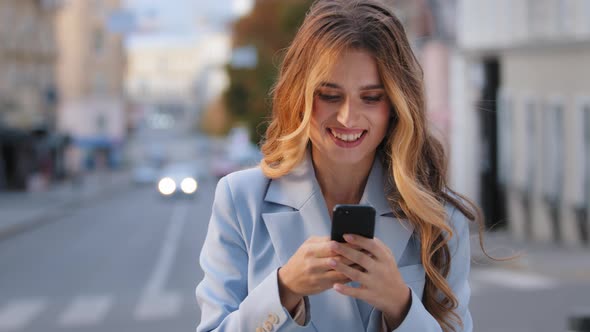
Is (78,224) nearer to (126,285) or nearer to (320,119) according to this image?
(126,285)

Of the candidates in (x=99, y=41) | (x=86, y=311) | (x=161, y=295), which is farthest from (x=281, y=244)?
(x=99, y=41)

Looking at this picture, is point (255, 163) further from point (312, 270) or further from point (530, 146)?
point (530, 146)

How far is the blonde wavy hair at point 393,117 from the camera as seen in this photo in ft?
8.55

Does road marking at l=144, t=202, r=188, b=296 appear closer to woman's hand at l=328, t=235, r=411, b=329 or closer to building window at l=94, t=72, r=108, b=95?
woman's hand at l=328, t=235, r=411, b=329

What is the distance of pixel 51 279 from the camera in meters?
22.7

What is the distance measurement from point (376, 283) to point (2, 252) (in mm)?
28818

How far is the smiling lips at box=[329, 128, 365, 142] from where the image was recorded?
104 inches

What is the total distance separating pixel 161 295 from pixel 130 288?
1.64 metres

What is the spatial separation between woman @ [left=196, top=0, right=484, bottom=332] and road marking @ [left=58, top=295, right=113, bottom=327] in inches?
546

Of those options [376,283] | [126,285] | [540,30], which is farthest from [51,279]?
[376,283]

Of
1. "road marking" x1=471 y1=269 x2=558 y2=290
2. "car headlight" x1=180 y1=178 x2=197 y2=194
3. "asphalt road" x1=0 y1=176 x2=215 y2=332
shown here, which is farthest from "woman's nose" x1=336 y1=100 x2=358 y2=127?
"road marking" x1=471 y1=269 x2=558 y2=290

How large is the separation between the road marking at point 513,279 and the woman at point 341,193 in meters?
17.0

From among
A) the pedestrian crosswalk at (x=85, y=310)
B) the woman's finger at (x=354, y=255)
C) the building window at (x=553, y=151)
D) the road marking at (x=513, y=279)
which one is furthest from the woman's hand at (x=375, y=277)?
the building window at (x=553, y=151)

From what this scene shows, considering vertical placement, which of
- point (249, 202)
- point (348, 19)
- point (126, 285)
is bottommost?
point (126, 285)
